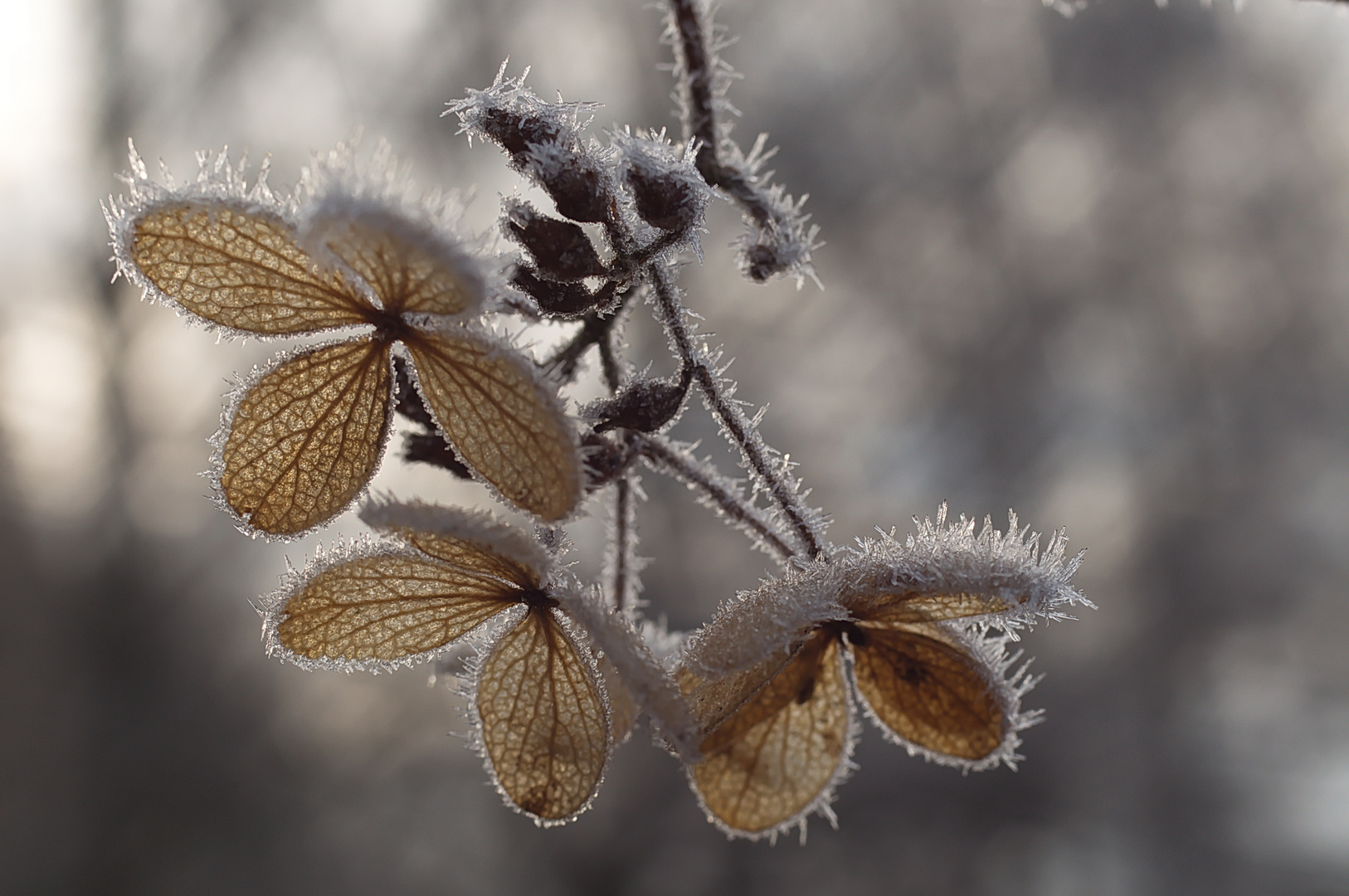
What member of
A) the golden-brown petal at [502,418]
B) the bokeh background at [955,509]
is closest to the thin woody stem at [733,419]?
the golden-brown petal at [502,418]

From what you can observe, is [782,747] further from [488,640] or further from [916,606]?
[488,640]

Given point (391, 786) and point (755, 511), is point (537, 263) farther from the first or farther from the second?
point (391, 786)

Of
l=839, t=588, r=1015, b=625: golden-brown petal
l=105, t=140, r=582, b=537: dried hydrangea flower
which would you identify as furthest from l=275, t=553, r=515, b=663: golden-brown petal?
l=839, t=588, r=1015, b=625: golden-brown petal

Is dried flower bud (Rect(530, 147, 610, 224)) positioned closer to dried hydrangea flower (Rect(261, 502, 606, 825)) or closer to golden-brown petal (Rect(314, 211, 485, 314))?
golden-brown petal (Rect(314, 211, 485, 314))

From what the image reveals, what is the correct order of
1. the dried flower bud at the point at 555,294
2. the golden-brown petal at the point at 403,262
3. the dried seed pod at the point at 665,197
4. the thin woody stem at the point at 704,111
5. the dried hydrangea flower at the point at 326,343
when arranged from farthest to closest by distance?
the thin woody stem at the point at 704,111, the dried flower bud at the point at 555,294, the dried seed pod at the point at 665,197, the dried hydrangea flower at the point at 326,343, the golden-brown petal at the point at 403,262

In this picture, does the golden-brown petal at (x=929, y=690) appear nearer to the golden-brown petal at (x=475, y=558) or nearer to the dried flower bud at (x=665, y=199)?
the golden-brown petal at (x=475, y=558)

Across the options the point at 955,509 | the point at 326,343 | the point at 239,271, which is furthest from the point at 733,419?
the point at 955,509

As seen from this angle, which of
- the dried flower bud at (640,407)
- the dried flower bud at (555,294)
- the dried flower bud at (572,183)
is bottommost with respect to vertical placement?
the dried flower bud at (640,407)
